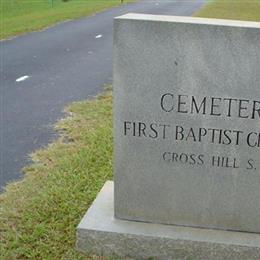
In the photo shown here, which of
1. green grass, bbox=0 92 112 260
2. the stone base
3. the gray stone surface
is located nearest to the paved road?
green grass, bbox=0 92 112 260

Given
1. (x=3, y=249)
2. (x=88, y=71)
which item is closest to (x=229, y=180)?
(x=3, y=249)

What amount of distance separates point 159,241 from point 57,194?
3.60 feet

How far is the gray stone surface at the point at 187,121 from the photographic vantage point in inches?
127

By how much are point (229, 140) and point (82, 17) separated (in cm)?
1735

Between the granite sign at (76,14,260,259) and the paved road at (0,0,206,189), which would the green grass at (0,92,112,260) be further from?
the granite sign at (76,14,260,259)

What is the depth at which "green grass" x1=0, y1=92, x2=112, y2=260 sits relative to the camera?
3666 millimetres

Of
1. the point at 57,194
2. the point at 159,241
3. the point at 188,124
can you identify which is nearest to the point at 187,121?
the point at 188,124

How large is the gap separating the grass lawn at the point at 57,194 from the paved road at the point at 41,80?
273mm

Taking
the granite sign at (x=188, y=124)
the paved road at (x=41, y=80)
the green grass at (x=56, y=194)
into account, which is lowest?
the paved road at (x=41, y=80)

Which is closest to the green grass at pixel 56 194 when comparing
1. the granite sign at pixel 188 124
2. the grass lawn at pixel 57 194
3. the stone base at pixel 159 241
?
the grass lawn at pixel 57 194

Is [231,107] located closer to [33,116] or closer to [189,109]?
[189,109]

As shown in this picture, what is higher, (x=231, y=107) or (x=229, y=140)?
(x=231, y=107)

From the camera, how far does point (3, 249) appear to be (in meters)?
3.61

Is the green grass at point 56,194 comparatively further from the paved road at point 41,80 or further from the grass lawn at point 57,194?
the paved road at point 41,80
